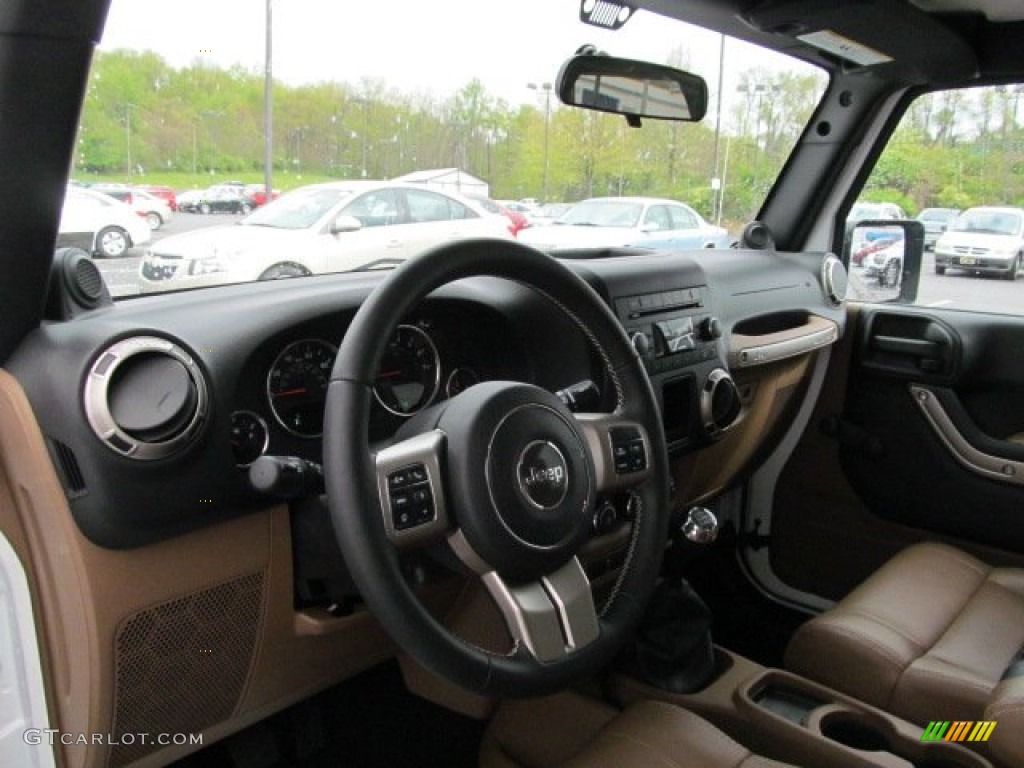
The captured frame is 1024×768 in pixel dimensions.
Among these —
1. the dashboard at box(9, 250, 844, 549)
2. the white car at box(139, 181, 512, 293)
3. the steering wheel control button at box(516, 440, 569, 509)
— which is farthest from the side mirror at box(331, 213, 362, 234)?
the steering wheel control button at box(516, 440, 569, 509)

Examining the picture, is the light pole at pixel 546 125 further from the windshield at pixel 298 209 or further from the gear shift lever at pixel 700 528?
the gear shift lever at pixel 700 528

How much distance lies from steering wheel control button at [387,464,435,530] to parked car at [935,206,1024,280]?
7.90 ft

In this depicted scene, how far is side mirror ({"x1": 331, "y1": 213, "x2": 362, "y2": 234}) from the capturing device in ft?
7.59

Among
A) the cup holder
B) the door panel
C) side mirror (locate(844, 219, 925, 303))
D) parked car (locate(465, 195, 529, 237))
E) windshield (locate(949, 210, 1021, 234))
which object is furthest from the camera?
side mirror (locate(844, 219, 925, 303))

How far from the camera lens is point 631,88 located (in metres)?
2.62

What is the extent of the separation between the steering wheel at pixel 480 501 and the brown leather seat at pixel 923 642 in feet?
2.40

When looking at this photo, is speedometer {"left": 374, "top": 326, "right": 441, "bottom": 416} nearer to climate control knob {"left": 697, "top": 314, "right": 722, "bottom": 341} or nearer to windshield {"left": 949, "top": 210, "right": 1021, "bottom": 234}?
climate control knob {"left": 697, "top": 314, "right": 722, "bottom": 341}

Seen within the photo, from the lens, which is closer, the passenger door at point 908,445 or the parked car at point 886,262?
the passenger door at point 908,445

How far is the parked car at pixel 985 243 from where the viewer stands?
291 centimetres

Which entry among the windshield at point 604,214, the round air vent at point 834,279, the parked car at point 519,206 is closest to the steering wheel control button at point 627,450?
the parked car at point 519,206

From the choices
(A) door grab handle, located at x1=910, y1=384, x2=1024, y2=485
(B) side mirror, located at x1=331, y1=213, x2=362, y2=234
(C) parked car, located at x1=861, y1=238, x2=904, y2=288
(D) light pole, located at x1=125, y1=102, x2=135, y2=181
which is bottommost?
(A) door grab handle, located at x1=910, y1=384, x2=1024, y2=485

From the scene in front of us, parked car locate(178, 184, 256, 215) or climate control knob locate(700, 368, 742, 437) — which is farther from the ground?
parked car locate(178, 184, 256, 215)

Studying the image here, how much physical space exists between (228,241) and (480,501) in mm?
1090

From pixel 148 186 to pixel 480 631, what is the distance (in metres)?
1.13
